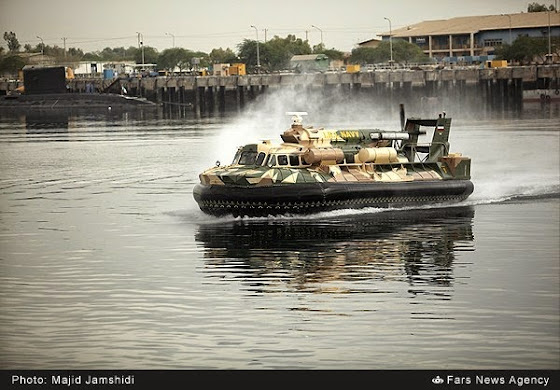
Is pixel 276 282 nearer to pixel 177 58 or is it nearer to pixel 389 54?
pixel 389 54

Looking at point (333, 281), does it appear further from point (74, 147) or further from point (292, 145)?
point (74, 147)

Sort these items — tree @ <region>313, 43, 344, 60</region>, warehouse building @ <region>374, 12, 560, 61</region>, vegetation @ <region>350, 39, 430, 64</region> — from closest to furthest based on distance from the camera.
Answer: warehouse building @ <region>374, 12, 560, 61</region> < vegetation @ <region>350, 39, 430, 64</region> < tree @ <region>313, 43, 344, 60</region>

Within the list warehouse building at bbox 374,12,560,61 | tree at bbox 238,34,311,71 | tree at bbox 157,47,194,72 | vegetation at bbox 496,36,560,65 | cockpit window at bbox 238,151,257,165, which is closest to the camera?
cockpit window at bbox 238,151,257,165

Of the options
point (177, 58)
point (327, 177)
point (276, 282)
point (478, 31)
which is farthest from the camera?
point (177, 58)

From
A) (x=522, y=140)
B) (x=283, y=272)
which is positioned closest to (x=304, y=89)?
(x=522, y=140)

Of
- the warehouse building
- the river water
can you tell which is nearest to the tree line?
the warehouse building

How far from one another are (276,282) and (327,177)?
953cm

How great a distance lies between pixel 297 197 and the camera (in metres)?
37.3

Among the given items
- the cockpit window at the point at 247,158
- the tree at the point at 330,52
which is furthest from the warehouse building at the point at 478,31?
the cockpit window at the point at 247,158

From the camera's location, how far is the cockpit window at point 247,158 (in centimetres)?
3822

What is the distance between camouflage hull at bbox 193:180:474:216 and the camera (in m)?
37.0

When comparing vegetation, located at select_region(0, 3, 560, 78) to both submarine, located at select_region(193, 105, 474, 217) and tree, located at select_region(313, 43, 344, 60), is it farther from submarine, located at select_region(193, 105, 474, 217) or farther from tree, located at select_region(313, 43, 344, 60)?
submarine, located at select_region(193, 105, 474, 217)

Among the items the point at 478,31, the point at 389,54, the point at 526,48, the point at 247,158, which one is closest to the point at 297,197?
the point at 247,158

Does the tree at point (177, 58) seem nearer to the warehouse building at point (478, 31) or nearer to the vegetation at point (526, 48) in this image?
the warehouse building at point (478, 31)
